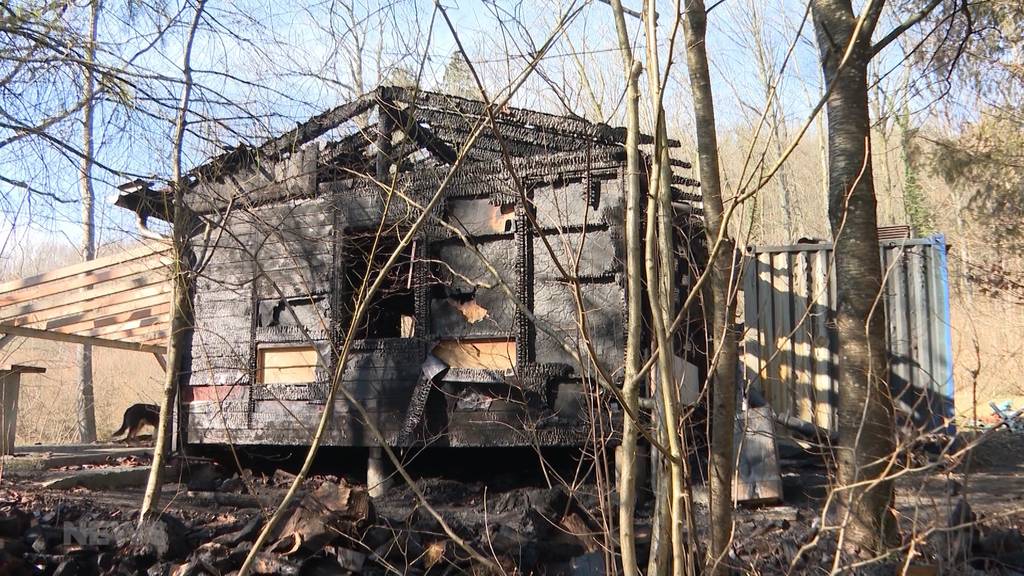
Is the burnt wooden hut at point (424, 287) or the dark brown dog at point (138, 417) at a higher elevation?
the burnt wooden hut at point (424, 287)

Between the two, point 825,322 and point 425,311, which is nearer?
point 425,311

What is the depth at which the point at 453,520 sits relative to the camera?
7059mm

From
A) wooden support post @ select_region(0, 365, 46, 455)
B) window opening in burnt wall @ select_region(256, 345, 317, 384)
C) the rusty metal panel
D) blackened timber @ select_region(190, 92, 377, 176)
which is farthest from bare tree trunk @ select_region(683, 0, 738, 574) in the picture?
wooden support post @ select_region(0, 365, 46, 455)

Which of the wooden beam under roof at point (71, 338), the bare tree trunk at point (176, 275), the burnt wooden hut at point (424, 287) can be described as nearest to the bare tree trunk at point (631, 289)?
the bare tree trunk at point (176, 275)

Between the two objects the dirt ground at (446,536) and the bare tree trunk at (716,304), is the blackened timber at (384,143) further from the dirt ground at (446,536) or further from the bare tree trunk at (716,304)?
the bare tree trunk at (716,304)

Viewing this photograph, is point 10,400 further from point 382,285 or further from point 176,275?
point 176,275

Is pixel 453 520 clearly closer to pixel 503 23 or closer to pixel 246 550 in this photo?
pixel 246 550

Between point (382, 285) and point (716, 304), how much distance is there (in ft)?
23.0

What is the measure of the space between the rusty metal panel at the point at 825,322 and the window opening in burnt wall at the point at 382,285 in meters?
4.68

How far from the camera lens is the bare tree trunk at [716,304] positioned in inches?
125

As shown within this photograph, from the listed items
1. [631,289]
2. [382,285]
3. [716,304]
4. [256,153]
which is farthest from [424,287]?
[631,289]

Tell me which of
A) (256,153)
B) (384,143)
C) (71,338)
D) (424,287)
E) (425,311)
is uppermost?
(384,143)

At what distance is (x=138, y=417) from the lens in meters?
14.4

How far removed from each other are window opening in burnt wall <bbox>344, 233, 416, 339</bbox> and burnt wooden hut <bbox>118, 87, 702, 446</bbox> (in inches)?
1.7
